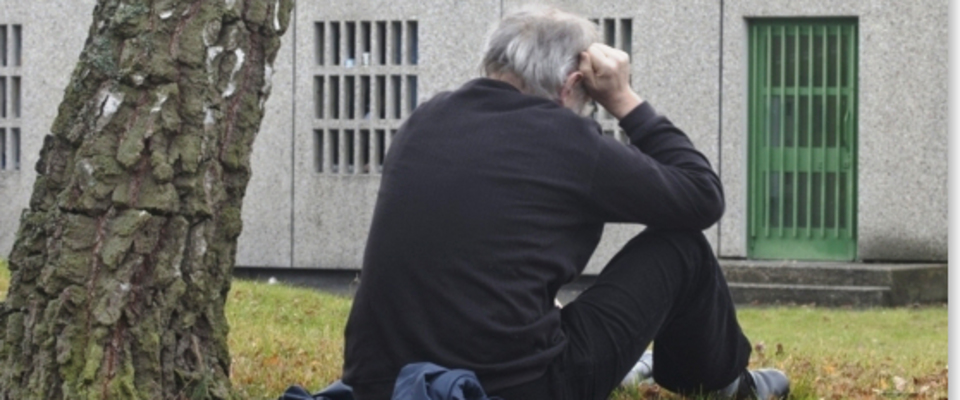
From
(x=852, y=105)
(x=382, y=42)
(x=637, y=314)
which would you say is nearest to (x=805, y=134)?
(x=852, y=105)

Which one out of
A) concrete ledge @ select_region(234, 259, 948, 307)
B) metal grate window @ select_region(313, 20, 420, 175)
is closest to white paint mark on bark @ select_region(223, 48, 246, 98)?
concrete ledge @ select_region(234, 259, 948, 307)

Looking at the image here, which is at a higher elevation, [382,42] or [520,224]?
[382,42]

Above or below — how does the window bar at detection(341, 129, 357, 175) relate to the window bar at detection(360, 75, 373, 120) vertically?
below

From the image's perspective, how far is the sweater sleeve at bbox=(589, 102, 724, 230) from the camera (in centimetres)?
401

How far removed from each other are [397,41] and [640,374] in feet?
31.0

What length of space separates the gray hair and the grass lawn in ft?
4.57

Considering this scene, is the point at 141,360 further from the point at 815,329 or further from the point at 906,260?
the point at 906,260

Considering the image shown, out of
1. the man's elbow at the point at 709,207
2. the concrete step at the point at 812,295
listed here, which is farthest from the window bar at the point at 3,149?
the man's elbow at the point at 709,207

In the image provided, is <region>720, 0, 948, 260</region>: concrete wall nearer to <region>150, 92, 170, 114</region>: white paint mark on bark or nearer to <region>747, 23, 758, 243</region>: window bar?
<region>747, 23, 758, 243</region>: window bar

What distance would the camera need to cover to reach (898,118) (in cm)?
1304

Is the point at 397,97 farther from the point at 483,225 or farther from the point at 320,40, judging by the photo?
the point at 483,225

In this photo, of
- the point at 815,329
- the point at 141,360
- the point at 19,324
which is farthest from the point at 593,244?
the point at 815,329

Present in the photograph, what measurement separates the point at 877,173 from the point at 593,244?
30.8 feet

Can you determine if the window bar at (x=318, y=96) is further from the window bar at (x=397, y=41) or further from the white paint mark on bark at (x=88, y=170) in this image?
the white paint mark on bark at (x=88, y=170)
